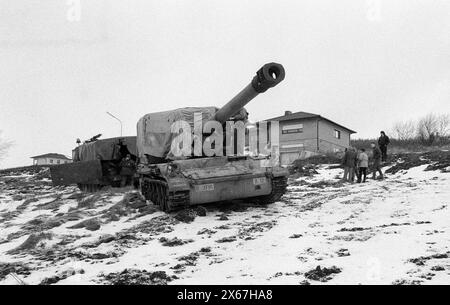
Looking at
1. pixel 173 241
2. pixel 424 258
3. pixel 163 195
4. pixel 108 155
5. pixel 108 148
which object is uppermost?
pixel 108 148

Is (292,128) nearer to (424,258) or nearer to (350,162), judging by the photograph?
(350,162)

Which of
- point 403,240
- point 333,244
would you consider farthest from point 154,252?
point 403,240

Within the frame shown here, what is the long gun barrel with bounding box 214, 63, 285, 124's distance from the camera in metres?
8.05

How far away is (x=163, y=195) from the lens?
396 inches

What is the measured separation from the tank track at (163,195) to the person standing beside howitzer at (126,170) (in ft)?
17.6

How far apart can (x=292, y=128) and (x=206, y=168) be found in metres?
27.5

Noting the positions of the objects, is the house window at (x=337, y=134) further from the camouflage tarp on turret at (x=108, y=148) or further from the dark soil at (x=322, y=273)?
the dark soil at (x=322, y=273)

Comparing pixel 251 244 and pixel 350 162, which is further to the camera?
pixel 350 162

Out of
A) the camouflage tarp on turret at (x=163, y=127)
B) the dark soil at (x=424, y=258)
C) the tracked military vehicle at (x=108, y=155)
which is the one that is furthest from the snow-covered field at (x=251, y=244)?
the tracked military vehicle at (x=108, y=155)

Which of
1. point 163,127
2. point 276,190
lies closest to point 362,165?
point 276,190

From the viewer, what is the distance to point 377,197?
10547mm

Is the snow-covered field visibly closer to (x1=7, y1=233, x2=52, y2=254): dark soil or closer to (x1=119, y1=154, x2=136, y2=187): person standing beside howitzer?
(x1=7, y1=233, x2=52, y2=254): dark soil

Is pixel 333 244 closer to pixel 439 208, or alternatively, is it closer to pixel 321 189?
pixel 439 208
